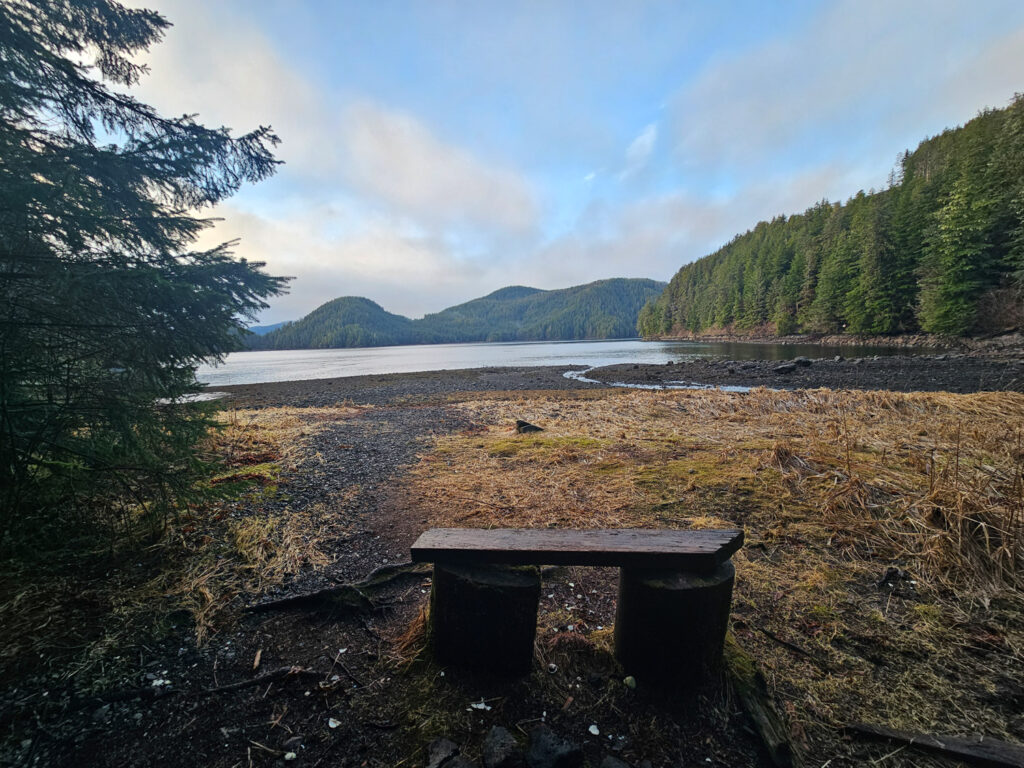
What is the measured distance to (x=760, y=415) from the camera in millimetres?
9719

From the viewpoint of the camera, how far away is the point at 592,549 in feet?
7.19

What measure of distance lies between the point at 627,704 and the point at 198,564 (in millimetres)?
3616

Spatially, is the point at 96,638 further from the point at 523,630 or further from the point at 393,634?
the point at 523,630

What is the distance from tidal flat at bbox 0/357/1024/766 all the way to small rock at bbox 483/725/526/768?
0.35 ft

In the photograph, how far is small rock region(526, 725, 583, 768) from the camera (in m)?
1.72

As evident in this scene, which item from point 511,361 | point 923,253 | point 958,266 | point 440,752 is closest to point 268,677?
point 440,752

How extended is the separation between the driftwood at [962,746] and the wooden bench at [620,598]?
722mm

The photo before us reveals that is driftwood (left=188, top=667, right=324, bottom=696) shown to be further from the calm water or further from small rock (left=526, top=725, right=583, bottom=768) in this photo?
the calm water

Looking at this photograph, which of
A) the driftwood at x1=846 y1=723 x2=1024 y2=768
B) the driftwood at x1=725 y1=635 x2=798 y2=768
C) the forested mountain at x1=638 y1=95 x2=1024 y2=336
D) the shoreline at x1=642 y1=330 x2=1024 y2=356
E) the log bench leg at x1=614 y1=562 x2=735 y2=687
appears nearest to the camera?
the driftwood at x1=846 y1=723 x2=1024 y2=768

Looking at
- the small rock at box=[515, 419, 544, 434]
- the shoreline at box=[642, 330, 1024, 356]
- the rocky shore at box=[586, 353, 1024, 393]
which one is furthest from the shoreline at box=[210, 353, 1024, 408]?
the small rock at box=[515, 419, 544, 434]

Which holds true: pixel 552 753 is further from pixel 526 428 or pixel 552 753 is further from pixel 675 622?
pixel 526 428

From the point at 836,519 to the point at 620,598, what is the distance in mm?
3333

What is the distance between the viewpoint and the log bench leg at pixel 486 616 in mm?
2195

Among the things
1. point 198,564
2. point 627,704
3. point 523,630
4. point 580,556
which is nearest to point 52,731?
point 198,564
